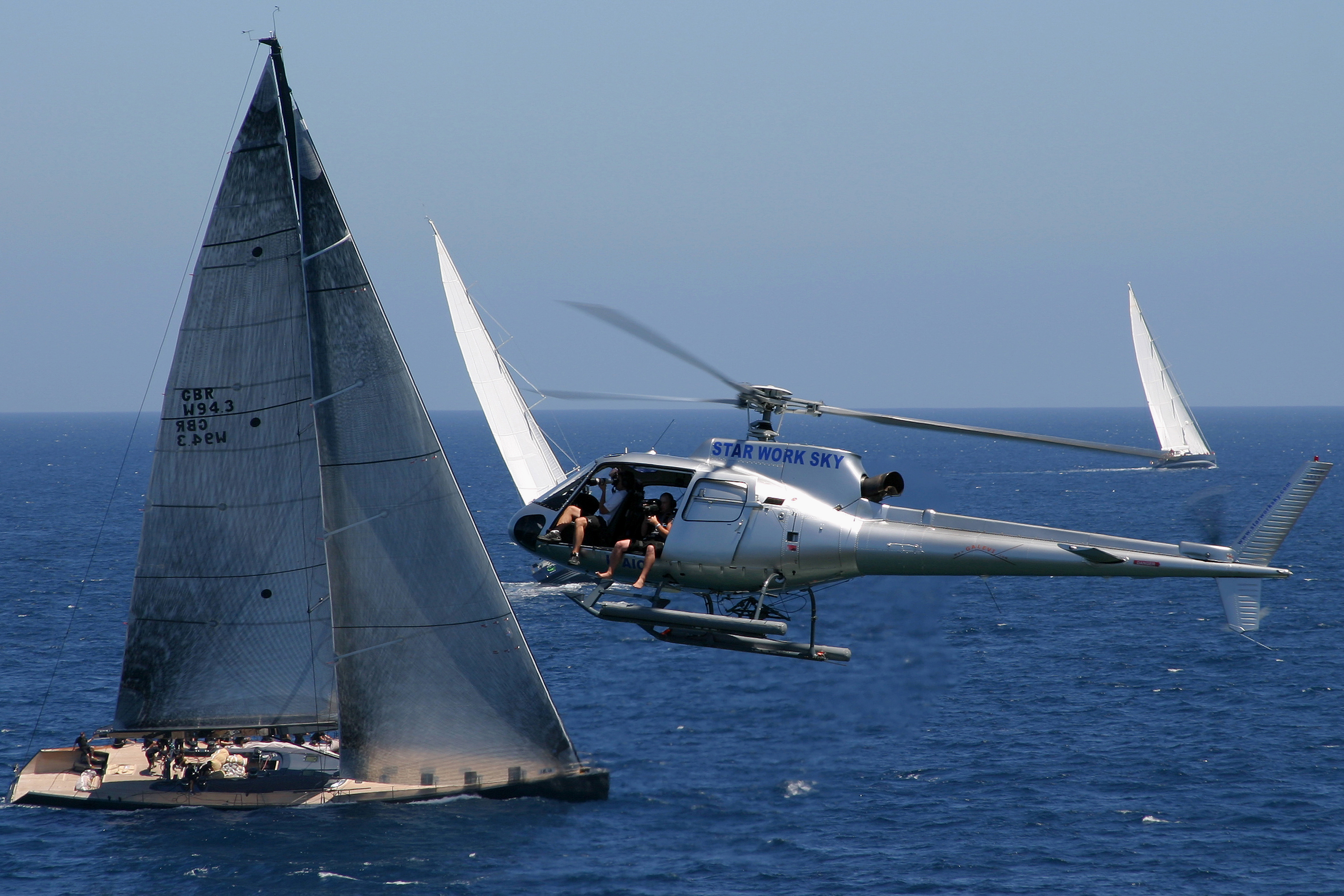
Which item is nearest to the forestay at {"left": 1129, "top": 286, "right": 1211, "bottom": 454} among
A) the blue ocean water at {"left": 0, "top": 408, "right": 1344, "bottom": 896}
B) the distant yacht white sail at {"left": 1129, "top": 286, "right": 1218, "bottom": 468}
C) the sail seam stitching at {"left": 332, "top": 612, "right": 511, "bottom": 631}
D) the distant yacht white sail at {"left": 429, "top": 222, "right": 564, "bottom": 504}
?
the distant yacht white sail at {"left": 1129, "top": 286, "right": 1218, "bottom": 468}

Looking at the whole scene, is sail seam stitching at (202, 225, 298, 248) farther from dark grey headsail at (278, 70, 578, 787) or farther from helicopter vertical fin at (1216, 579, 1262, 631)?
helicopter vertical fin at (1216, 579, 1262, 631)

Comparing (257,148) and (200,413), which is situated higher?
(257,148)

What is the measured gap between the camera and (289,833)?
4075cm

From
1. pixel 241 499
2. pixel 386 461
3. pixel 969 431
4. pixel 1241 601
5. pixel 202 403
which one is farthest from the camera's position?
pixel 386 461

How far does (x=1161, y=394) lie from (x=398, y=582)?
5150 inches

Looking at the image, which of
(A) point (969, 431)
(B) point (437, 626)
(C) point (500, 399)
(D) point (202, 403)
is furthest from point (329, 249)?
Answer: (C) point (500, 399)

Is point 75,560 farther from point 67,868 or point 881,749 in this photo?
point 881,749

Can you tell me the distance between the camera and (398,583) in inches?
1407

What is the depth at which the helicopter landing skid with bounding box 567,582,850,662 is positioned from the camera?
2528 cm

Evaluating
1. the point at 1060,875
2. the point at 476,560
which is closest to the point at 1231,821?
the point at 1060,875

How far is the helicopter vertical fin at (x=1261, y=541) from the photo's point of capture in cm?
2312

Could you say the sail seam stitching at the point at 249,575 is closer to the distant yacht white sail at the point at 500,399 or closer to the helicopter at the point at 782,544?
the helicopter at the point at 782,544

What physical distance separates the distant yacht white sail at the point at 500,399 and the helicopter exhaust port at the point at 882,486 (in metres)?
38.8

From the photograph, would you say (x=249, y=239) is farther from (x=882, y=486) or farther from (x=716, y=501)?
(x=882, y=486)
